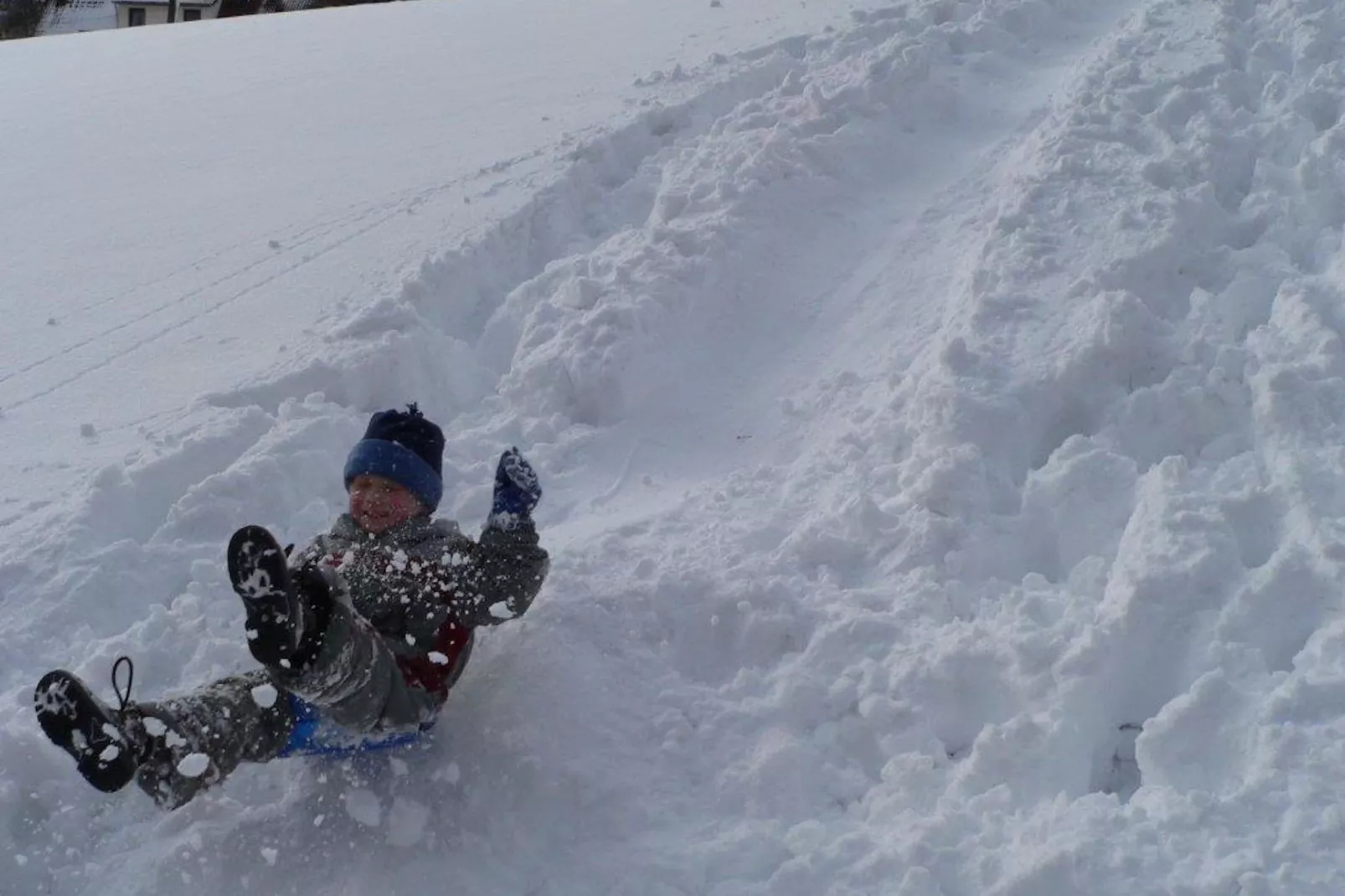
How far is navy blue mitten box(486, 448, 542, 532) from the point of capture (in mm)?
3051

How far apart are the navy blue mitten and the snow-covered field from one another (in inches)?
16.4

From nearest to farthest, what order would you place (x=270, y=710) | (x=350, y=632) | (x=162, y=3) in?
1. (x=350, y=632)
2. (x=270, y=710)
3. (x=162, y=3)

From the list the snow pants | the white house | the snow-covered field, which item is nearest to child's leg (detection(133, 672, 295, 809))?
the snow pants

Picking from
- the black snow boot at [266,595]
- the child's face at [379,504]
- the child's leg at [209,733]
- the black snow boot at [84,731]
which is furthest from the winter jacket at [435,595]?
the black snow boot at [84,731]

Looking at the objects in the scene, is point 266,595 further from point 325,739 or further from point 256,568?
point 325,739

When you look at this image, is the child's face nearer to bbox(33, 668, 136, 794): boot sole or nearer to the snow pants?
the snow pants

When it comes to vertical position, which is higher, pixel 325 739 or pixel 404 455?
pixel 404 455

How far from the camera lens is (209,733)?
2592mm

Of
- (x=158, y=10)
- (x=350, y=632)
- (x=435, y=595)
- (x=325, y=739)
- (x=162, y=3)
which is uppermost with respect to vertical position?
(x=162, y=3)

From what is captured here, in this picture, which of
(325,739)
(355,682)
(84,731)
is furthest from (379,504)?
(84,731)

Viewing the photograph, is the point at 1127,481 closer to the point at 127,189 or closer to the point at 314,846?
the point at 314,846

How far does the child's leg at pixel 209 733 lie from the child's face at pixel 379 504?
65 centimetres

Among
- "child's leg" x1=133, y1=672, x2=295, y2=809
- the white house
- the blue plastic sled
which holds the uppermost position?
the white house

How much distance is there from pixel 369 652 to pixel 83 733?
1.89ft
